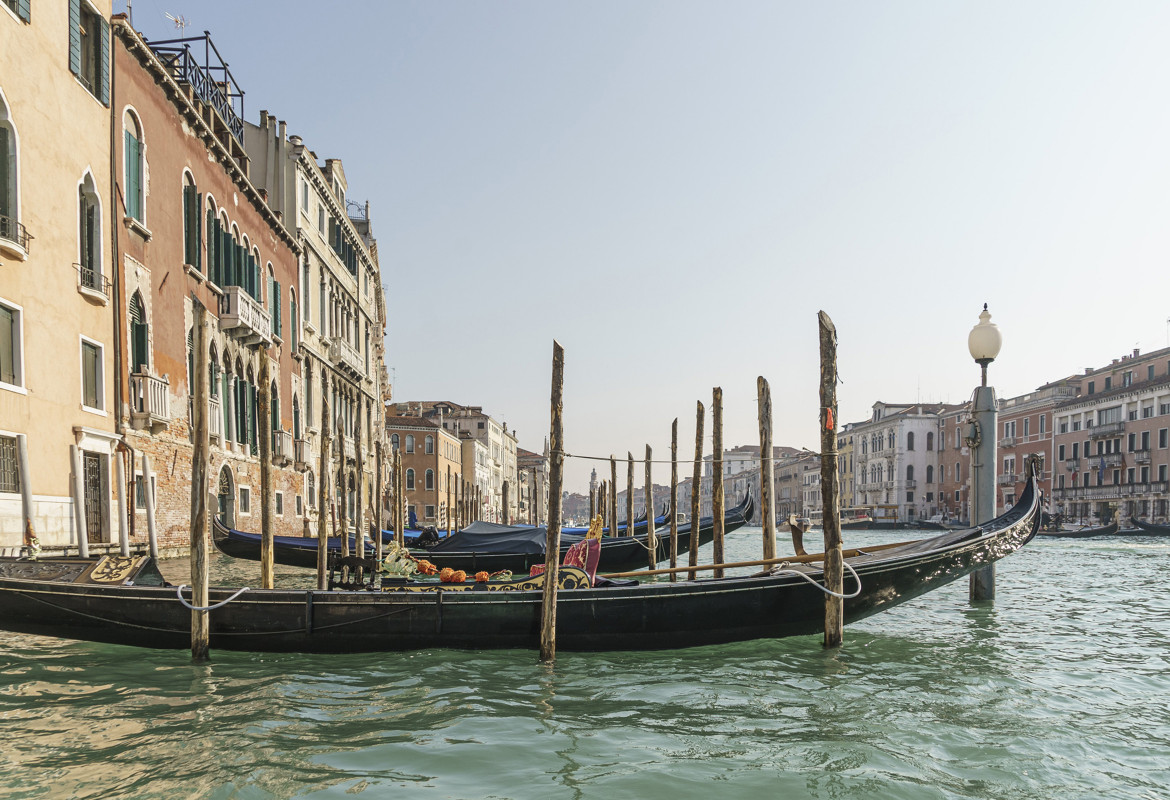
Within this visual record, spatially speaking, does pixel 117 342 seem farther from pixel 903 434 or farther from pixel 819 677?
pixel 903 434

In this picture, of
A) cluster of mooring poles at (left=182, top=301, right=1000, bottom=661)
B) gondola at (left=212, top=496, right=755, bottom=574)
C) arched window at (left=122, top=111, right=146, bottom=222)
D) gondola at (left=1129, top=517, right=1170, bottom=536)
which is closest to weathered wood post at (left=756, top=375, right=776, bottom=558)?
cluster of mooring poles at (left=182, top=301, right=1000, bottom=661)

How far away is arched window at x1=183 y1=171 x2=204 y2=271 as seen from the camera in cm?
1345

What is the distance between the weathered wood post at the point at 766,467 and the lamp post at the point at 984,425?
1764 millimetres

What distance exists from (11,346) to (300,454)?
10.2 m

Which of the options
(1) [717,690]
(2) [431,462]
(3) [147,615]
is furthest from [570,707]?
(2) [431,462]

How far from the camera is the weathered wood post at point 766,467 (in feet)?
28.8

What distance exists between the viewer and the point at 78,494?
954 centimetres

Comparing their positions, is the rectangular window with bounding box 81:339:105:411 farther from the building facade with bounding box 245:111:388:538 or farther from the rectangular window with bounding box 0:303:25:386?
the building facade with bounding box 245:111:388:538

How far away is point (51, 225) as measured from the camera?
956cm

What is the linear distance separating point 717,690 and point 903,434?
51976 millimetres

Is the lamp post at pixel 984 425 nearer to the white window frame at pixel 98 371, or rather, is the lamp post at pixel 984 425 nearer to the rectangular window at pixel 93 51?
the white window frame at pixel 98 371

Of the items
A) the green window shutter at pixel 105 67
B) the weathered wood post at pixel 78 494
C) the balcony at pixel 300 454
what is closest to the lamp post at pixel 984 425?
the weathered wood post at pixel 78 494

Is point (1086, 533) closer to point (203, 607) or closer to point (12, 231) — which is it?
point (203, 607)

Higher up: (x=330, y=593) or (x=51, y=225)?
(x=51, y=225)
